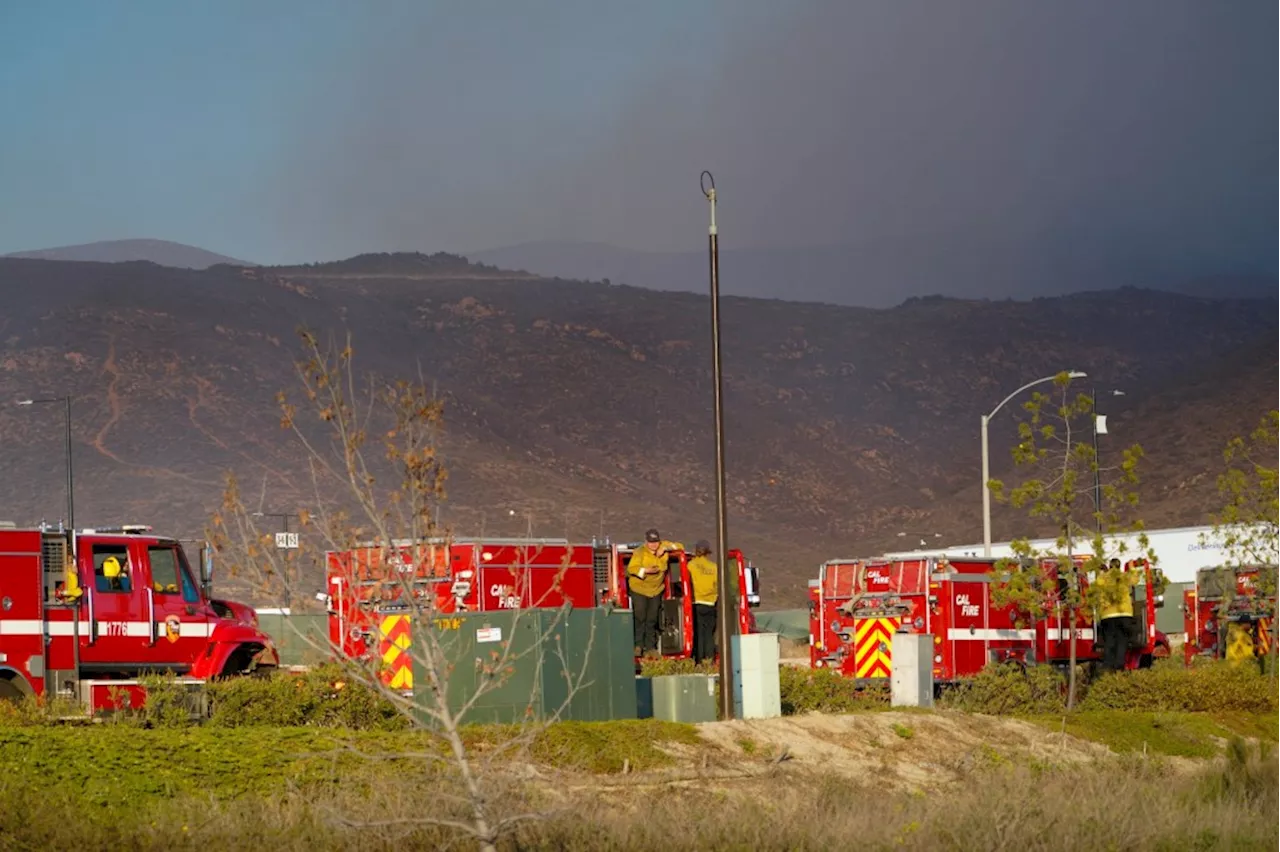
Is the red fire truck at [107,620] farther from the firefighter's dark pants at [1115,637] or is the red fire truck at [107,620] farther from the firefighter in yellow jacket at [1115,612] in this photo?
the firefighter's dark pants at [1115,637]

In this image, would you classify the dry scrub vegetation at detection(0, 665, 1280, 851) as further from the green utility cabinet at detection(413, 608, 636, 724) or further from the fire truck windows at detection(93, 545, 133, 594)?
the fire truck windows at detection(93, 545, 133, 594)

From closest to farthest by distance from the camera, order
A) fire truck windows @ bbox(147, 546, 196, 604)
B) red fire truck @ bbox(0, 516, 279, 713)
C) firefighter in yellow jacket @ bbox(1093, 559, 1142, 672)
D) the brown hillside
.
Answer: red fire truck @ bbox(0, 516, 279, 713), fire truck windows @ bbox(147, 546, 196, 604), firefighter in yellow jacket @ bbox(1093, 559, 1142, 672), the brown hillside

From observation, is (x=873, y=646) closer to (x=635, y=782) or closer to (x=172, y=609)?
(x=172, y=609)

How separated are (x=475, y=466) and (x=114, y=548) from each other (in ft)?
279

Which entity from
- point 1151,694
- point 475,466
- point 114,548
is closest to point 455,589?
point 114,548

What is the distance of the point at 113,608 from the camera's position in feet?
77.0

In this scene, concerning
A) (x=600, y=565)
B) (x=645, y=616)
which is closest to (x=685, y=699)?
(x=645, y=616)

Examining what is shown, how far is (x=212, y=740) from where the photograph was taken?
15.8 meters

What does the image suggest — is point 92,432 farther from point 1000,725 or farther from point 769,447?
point 1000,725

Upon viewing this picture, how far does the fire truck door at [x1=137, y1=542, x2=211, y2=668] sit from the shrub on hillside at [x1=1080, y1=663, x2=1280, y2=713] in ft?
39.0

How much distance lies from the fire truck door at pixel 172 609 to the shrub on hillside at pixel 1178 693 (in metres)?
11.9

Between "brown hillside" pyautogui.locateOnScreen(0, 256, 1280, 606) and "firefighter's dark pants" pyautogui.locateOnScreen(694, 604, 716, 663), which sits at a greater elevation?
"brown hillside" pyautogui.locateOnScreen(0, 256, 1280, 606)

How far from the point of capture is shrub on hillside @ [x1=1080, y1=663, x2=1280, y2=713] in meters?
25.7

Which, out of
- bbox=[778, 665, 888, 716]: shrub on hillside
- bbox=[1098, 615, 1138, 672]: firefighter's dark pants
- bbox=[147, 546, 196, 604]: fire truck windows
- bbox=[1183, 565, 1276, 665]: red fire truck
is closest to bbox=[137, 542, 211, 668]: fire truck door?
bbox=[147, 546, 196, 604]: fire truck windows
